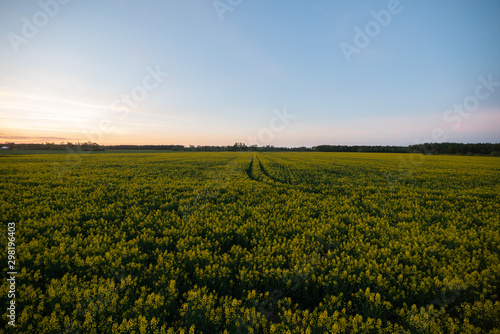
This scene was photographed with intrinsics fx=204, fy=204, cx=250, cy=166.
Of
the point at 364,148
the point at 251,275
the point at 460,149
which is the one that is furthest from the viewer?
the point at 364,148

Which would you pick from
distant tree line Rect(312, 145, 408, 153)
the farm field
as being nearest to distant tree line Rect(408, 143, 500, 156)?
distant tree line Rect(312, 145, 408, 153)

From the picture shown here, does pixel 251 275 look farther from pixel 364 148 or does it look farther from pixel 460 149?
pixel 364 148

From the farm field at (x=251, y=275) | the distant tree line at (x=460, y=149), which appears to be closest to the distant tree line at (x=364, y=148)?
the distant tree line at (x=460, y=149)

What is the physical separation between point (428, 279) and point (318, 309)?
7.85ft

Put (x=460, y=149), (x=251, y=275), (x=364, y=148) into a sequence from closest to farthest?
(x=251, y=275)
(x=460, y=149)
(x=364, y=148)

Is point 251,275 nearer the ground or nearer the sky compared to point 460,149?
nearer the ground

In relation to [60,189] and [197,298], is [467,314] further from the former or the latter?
[60,189]

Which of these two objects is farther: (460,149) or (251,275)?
(460,149)

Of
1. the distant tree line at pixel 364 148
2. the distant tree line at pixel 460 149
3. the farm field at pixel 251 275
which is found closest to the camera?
the farm field at pixel 251 275

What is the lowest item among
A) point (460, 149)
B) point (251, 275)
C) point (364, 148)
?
point (251, 275)

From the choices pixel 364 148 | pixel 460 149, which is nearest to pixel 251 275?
pixel 460 149

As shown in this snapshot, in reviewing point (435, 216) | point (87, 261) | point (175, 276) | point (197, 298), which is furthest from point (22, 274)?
point (435, 216)

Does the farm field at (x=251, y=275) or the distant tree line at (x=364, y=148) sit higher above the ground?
the distant tree line at (x=364, y=148)

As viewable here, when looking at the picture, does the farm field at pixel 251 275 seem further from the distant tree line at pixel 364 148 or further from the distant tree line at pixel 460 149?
the distant tree line at pixel 364 148
